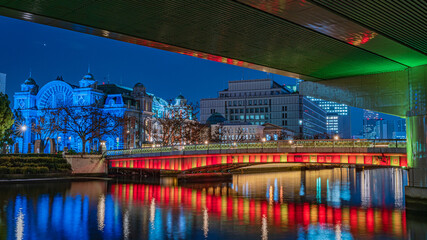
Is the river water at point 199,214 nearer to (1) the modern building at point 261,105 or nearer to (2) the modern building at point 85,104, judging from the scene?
(2) the modern building at point 85,104

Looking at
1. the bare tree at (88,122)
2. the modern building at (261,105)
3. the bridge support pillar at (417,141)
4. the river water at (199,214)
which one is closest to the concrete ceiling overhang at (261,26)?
the bridge support pillar at (417,141)

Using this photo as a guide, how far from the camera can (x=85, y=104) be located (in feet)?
371

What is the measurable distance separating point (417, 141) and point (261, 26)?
1751 cm

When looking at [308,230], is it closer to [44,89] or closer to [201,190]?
[201,190]

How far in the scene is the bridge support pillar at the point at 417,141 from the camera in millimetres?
36312

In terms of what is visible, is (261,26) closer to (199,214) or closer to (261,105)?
(199,214)

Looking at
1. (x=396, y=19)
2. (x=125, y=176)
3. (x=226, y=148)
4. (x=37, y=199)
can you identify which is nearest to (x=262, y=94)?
(x=125, y=176)

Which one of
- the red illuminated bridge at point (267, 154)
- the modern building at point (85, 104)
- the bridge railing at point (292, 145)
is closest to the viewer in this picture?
the red illuminated bridge at point (267, 154)

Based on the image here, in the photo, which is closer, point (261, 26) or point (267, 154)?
point (261, 26)

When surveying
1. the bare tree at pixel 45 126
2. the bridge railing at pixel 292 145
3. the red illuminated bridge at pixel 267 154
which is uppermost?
the bare tree at pixel 45 126

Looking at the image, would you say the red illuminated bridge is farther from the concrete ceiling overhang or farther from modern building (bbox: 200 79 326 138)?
modern building (bbox: 200 79 326 138)

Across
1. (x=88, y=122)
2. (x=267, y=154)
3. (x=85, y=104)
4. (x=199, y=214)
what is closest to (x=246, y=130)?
(x=85, y=104)

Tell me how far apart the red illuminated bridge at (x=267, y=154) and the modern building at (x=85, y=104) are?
40.1 meters

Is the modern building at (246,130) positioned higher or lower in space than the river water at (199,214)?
higher
